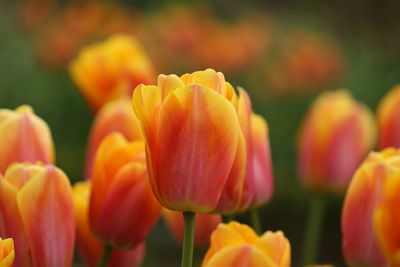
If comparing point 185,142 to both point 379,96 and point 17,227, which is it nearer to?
point 17,227

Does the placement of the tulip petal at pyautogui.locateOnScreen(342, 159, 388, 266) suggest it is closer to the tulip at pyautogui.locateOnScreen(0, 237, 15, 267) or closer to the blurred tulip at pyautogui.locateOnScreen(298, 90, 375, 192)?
the tulip at pyautogui.locateOnScreen(0, 237, 15, 267)

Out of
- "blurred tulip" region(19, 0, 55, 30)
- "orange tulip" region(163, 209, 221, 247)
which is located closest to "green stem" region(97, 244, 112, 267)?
"orange tulip" region(163, 209, 221, 247)

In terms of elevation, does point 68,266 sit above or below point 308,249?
above

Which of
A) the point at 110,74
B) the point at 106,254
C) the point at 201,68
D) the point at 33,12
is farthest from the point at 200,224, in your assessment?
the point at 33,12

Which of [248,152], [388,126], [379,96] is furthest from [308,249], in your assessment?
[379,96]

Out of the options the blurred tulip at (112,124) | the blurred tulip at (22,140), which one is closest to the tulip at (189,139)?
the blurred tulip at (22,140)

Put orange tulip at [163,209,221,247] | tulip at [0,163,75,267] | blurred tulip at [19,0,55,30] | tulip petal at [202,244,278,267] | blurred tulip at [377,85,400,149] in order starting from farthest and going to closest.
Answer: blurred tulip at [19,0,55,30] → blurred tulip at [377,85,400,149] → orange tulip at [163,209,221,247] → tulip at [0,163,75,267] → tulip petal at [202,244,278,267]
